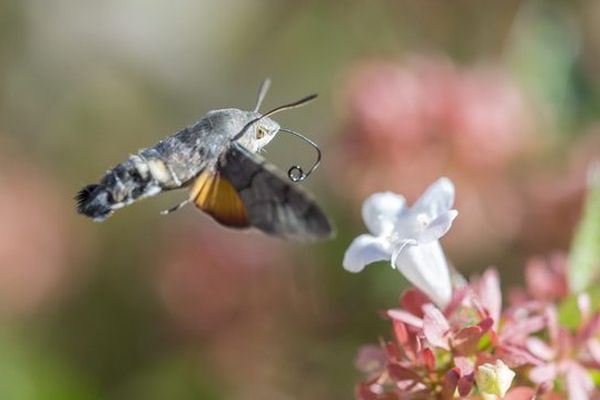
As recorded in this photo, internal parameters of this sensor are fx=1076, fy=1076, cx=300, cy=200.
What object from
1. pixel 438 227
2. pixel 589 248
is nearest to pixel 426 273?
pixel 438 227

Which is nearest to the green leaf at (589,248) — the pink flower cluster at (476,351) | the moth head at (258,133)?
the pink flower cluster at (476,351)

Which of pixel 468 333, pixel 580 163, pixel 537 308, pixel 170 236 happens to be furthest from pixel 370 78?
pixel 468 333

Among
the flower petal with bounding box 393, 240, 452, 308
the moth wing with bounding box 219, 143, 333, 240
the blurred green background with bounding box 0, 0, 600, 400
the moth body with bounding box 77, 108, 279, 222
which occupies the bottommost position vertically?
the flower petal with bounding box 393, 240, 452, 308

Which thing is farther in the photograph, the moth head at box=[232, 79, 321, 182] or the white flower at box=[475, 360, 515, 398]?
the moth head at box=[232, 79, 321, 182]

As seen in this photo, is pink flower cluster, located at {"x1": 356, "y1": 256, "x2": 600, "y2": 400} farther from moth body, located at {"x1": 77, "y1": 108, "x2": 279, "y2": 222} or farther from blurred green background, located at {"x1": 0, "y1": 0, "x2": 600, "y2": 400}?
blurred green background, located at {"x1": 0, "y1": 0, "x2": 600, "y2": 400}

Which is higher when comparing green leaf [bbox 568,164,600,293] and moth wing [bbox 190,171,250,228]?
moth wing [bbox 190,171,250,228]

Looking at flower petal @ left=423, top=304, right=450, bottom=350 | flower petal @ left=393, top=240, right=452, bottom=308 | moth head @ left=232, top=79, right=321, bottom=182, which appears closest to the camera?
flower petal @ left=423, top=304, right=450, bottom=350

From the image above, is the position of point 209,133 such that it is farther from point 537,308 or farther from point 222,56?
point 222,56

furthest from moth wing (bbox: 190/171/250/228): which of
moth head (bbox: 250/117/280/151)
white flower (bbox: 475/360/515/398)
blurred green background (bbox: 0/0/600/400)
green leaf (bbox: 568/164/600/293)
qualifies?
blurred green background (bbox: 0/0/600/400)
